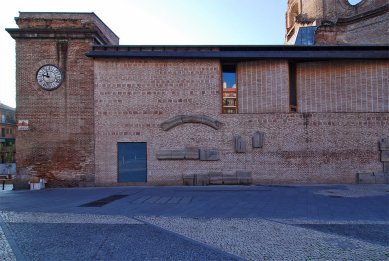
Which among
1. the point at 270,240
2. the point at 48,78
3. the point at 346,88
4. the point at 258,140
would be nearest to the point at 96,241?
the point at 270,240

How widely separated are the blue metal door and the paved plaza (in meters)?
2.20

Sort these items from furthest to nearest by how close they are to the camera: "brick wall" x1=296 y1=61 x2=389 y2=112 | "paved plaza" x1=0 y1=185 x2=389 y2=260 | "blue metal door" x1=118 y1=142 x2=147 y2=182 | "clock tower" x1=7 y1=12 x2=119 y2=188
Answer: "brick wall" x1=296 y1=61 x2=389 y2=112
"blue metal door" x1=118 y1=142 x2=147 y2=182
"clock tower" x1=7 y1=12 x2=119 y2=188
"paved plaza" x1=0 y1=185 x2=389 y2=260

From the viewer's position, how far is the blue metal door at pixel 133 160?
12.2m

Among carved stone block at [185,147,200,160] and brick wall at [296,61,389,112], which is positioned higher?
brick wall at [296,61,389,112]

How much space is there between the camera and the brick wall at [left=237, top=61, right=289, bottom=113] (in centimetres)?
1237

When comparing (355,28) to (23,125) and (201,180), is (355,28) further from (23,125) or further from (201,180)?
(23,125)

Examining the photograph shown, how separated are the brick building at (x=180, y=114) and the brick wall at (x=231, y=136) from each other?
0.05m

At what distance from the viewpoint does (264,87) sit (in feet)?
40.9

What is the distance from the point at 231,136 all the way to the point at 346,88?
6.52 m

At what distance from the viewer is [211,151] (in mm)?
12141

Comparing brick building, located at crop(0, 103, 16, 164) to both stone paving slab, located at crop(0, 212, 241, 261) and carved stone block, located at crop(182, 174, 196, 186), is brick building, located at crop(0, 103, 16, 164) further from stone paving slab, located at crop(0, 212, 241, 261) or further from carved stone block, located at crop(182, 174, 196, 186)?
stone paving slab, located at crop(0, 212, 241, 261)

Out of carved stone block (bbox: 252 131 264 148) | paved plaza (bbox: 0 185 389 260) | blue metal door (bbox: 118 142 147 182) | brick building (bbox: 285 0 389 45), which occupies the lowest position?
paved plaza (bbox: 0 185 389 260)

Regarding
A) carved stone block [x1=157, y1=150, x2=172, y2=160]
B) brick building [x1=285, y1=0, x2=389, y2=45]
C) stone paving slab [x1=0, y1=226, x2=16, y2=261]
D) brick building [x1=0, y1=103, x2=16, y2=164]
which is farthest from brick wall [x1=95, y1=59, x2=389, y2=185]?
brick building [x1=0, y1=103, x2=16, y2=164]

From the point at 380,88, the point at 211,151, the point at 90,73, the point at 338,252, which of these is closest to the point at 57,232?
the point at 338,252
